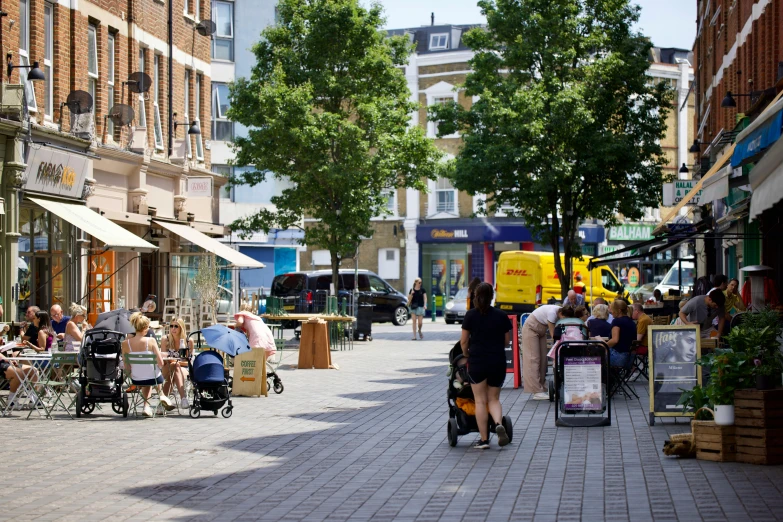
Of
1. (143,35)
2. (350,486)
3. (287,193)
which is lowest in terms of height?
(350,486)

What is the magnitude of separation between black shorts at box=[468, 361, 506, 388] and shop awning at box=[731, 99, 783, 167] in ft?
10.4

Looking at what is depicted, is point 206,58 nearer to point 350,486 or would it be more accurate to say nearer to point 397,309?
point 397,309

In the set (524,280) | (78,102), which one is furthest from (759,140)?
(524,280)

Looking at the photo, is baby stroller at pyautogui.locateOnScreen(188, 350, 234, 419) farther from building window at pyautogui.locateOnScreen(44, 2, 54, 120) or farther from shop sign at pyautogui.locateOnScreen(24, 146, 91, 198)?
building window at pyautogui.locateOnScreen(44, 2, 54, 120)

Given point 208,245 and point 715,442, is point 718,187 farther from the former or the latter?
point 208,245

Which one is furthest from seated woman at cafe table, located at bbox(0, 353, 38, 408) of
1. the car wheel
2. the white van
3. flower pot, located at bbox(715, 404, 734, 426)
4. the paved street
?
the car wheel

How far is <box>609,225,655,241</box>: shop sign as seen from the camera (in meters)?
59.3

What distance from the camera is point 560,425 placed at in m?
13.5

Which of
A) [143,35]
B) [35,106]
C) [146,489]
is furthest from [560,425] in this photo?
[143,35]

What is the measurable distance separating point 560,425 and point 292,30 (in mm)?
23089

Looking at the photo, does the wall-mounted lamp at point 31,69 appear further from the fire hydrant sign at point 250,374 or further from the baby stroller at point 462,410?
the baby stroller at point 462,410

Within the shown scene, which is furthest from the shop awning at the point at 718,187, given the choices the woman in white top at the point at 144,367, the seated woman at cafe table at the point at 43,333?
the seated woman at cafe table at the point at 43,333

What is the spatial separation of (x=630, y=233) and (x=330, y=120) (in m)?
30.9

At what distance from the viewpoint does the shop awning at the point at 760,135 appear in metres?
10.4
